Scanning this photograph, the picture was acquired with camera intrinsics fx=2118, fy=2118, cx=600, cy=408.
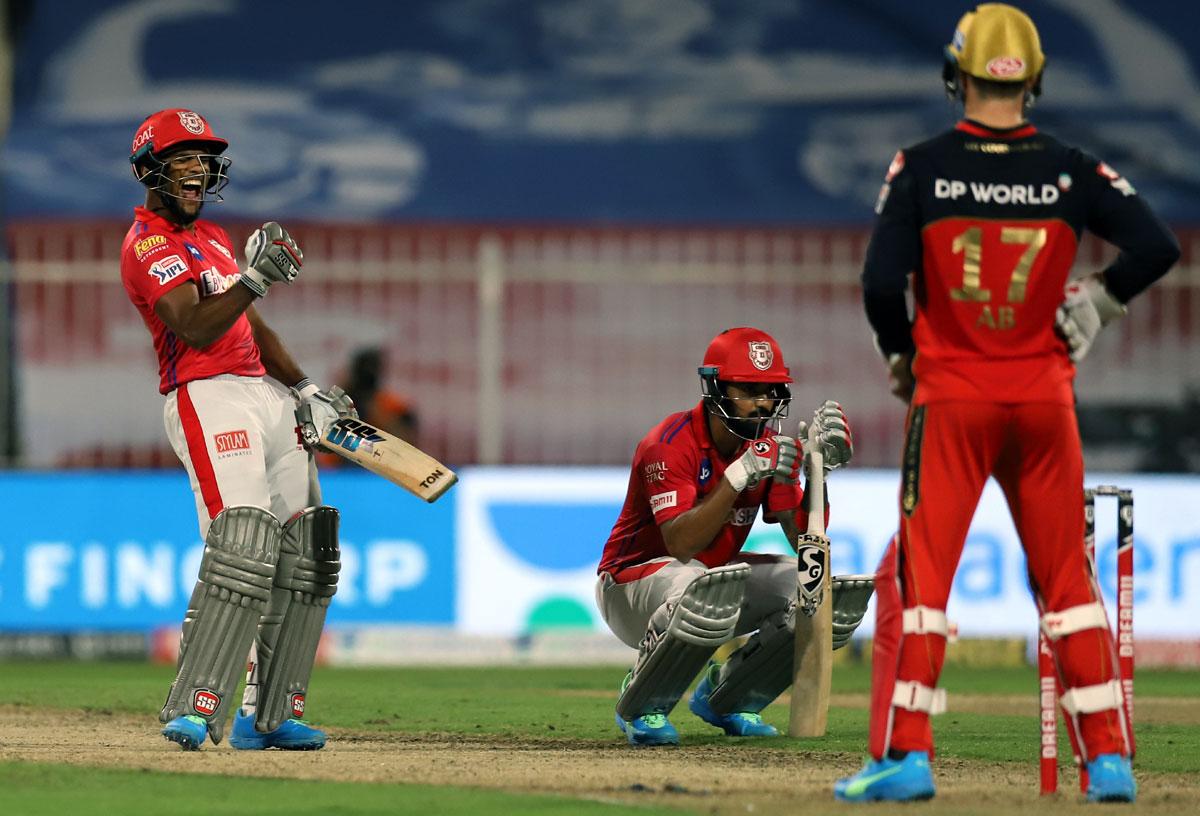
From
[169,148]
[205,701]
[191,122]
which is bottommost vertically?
[205,701]

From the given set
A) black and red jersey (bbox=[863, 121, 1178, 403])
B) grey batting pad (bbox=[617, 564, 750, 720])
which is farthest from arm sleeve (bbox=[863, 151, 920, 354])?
grey batting pad (bbox=[617, 564, 750, 720])

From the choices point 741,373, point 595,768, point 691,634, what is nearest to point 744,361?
point 741,373

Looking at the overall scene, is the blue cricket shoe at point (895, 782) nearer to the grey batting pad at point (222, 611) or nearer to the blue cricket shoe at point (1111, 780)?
the blue cricket shoe at point (1111, 780)

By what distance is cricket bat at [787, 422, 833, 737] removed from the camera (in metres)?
7.06

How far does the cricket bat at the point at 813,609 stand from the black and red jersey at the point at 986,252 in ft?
5.39

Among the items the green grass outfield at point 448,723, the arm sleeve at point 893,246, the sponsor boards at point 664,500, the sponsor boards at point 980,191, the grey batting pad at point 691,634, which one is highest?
the sponsor boards at point 980,191

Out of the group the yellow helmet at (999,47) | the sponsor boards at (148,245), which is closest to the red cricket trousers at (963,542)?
the yellow helmet at (999,47)

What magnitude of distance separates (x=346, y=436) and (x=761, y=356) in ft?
4.81

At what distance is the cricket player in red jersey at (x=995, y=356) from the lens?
5.44 metres

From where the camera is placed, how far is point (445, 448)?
14.9m

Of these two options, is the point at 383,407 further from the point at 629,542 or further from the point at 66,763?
the point at 66,763

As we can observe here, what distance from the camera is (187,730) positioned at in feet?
21.6

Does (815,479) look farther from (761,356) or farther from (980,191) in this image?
(980,191)

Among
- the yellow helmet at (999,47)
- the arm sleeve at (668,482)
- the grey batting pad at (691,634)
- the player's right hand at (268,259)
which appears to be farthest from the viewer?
the arm sleeve at (668,482)
